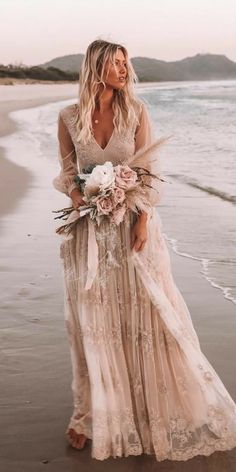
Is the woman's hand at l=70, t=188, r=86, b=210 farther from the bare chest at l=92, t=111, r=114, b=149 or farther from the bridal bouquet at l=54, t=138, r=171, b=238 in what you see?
the bare chest at l=92, t=111, r=114, b=149

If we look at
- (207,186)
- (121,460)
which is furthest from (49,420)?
(207,186)

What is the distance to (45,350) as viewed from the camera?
474 centimetres

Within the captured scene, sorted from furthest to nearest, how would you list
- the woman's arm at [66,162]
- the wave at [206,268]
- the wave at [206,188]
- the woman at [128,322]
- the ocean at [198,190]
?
the wave at [206,188] → the ocean at [198,190] → the wave at [206,268] → the woman's arm at [66,162] → the woman at [128,322]

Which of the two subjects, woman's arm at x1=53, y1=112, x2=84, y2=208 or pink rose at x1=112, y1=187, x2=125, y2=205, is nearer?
pink rose at x1=112, y1=187, x2=125, y2=205

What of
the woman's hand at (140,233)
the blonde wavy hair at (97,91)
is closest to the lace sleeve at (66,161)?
the blonde wavy hair at (97,91)

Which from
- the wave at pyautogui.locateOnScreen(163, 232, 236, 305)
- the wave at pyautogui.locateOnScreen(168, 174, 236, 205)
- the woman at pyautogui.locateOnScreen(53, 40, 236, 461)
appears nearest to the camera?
the woman at pyautogui.locateOnScreen(53, 40, 236, 461)

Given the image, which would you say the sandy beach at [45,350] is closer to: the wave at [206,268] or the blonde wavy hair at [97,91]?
the wave at [206,268]

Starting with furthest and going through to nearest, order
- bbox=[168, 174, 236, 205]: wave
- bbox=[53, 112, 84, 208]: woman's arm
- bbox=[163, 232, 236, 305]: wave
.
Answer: bbox=[168, 174, 236, 205]: wave → bbox=[163, 232, 236, 305]: wave → bbox=[53, 112, 84, 208]: woman's arm

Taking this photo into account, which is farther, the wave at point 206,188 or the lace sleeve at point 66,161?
the wave at point 206,188

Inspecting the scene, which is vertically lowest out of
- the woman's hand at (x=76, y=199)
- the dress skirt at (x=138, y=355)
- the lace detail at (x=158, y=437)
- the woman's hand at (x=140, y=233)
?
the lace detail at (x=158, y=437)

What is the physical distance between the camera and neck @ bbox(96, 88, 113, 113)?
3.48 m

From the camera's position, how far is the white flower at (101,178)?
10.9 feet

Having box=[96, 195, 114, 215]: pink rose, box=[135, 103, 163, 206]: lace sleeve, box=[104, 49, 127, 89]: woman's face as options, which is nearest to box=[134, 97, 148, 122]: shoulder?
box=[135, 103, 163, 206]: lace sleeve

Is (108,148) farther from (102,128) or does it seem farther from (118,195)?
(118,195)
